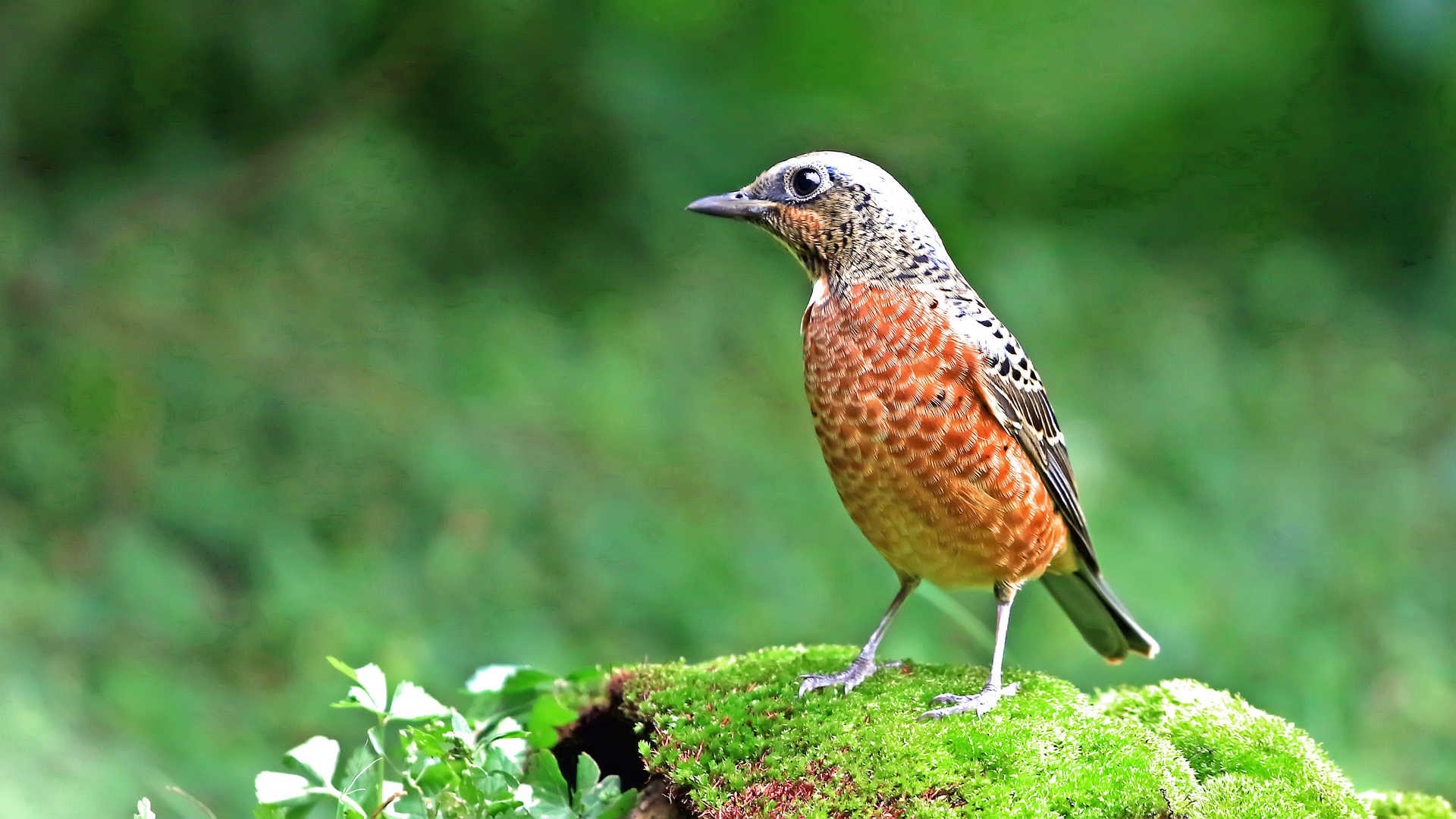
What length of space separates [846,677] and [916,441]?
2.09 feet

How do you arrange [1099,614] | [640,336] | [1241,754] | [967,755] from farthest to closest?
1. [640,336]
2. [1099,614]
3. [1241,754]
4. [967,755]

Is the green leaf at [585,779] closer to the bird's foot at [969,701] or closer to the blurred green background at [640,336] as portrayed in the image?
the bird's foot at [969,701]

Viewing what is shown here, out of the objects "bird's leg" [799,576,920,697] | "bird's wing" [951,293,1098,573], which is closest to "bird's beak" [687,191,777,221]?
"bird's wing" [951,293,1098,573]

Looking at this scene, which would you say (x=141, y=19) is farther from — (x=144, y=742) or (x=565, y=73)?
(x=144, y=742)

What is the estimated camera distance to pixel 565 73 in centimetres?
635

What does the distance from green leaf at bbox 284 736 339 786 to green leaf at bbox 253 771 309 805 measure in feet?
0.12

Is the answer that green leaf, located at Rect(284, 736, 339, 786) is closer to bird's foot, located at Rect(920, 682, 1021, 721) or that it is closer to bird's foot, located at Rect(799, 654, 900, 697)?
bird's foot, located at Rect(799, 654, 900, 697)

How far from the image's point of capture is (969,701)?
3.13 meters

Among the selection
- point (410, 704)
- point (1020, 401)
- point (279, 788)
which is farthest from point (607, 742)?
point (1020, 401)

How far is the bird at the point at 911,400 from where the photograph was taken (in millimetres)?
3352

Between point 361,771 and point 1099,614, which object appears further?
point 1099,614

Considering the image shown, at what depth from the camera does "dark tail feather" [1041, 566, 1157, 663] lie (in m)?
4.02

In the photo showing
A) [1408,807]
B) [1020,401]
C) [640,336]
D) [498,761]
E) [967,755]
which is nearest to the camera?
[498,761]

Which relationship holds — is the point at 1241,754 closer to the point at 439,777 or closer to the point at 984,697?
the point at 984,697
